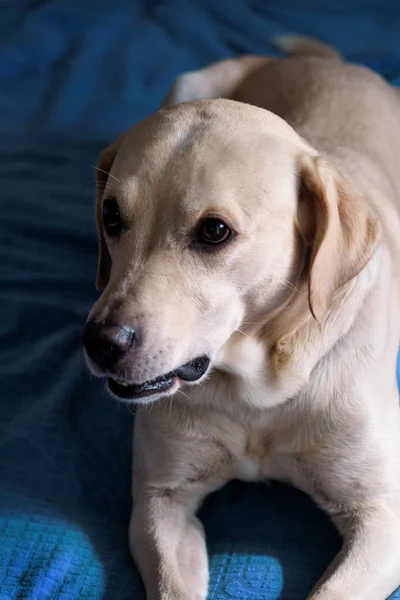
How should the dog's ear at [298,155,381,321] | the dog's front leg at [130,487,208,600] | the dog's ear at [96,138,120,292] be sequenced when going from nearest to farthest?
the dog's ear at [298,155,381,321], the dog's front leg at [130,487,208,600], the dog's ear at [96,138,120,292]

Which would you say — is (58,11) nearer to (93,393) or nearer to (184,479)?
(93,393)

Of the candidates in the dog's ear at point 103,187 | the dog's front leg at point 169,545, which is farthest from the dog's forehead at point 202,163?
the dog's front leg at point 169,545

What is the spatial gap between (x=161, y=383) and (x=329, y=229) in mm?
376

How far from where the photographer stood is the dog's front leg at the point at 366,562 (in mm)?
1430

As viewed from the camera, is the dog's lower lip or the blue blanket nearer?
the dog's lower lip

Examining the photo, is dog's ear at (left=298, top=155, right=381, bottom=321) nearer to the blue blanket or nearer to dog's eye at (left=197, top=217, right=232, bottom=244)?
dog's eye at (left=197, top=217, right=232, bottom=244)

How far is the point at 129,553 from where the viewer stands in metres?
1.60

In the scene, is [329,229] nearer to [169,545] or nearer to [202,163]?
[202,163]

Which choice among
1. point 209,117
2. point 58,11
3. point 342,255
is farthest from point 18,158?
point 342,255

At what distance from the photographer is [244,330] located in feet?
4.72

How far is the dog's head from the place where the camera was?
1.28m

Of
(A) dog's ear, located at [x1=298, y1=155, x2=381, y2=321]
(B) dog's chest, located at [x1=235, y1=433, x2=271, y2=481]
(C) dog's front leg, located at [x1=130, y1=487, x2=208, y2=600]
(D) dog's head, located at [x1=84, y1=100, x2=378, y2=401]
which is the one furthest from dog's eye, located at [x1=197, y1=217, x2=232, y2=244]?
(C) dog's front leg, located at [x1=130, y1=487, x2=208, y2=600]

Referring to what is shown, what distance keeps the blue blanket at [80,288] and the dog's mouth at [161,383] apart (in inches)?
15.6

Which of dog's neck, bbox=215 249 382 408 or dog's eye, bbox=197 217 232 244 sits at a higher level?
dog's eye, bbox=197 217 232 244
